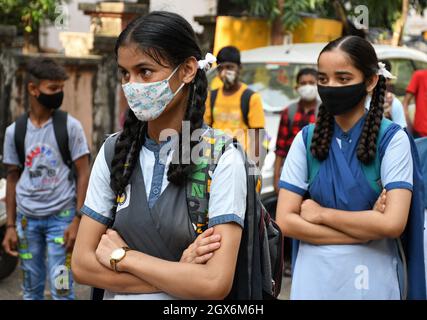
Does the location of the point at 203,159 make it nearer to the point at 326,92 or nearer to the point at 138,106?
the point at 138,106

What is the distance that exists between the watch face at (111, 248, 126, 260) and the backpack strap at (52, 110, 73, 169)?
2851mm

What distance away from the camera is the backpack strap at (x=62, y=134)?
554 cm

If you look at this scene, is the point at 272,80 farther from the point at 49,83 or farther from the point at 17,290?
the point at 49,83

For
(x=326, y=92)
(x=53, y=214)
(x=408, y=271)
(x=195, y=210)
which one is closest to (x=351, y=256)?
(x=408, y=271)

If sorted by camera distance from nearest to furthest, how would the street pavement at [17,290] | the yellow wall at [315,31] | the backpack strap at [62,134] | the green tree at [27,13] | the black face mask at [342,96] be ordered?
the black face mask at [342,96] → the backpack strap at [62,134] → the street pavement at [17,290] → the green tree at [27,13] → the yellow wall at [315,31]

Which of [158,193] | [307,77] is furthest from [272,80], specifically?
[158,193]

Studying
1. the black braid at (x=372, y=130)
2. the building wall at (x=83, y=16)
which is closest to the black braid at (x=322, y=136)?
the black braid at (x=372, y=130)

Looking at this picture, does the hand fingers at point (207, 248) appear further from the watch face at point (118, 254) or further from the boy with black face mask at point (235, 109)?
the boy with black face mask at point (235, 109)

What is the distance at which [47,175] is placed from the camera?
5.62 metres

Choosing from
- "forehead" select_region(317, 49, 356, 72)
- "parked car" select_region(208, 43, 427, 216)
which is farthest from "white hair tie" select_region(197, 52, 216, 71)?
"parked car" select_region(208, 43, 427, 216)

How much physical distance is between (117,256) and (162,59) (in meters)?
0.68

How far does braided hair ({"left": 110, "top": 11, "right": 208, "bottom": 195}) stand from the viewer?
2809 mm

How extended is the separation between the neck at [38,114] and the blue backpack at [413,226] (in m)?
2.34
